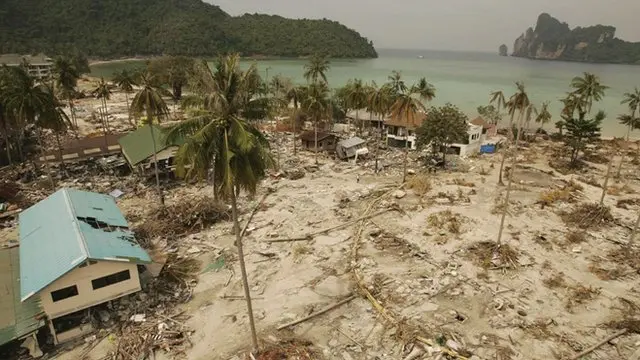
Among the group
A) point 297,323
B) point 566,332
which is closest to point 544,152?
point 566,332

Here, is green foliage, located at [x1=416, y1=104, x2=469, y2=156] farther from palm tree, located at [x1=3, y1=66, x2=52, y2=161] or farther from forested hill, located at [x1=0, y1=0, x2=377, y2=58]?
forested hill, located at [x1=0, y1=0, x2=377, y2=58]

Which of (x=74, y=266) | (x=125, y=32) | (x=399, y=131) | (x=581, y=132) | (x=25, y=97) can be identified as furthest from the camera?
(x=125, y=32)

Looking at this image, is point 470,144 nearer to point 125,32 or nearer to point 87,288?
point 87,288

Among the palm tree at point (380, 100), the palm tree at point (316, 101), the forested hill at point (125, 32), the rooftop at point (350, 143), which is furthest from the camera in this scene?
the forested hill at point (125, 32)

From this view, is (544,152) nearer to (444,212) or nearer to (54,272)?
(444,212)

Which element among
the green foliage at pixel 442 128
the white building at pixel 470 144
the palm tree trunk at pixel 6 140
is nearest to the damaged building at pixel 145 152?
the palm tree trunk at pixel 6 140

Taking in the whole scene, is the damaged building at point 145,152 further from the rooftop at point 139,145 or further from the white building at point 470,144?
the white building at point 470,144

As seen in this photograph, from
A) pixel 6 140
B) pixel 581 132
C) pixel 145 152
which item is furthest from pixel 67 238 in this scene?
pixel 581 132
